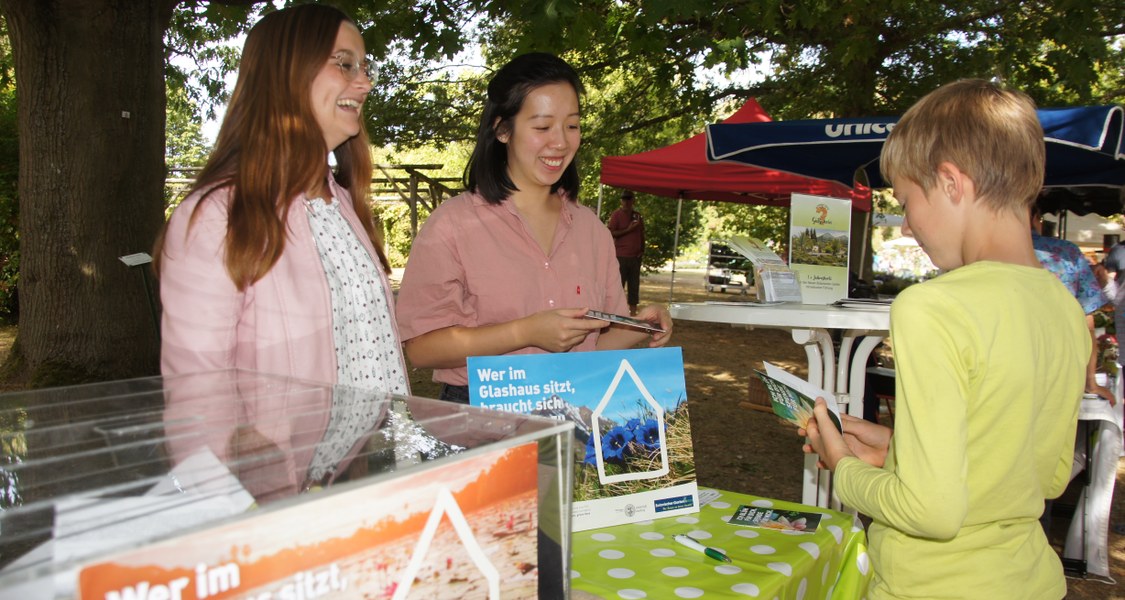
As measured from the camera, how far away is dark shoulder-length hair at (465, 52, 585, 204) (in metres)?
1.93

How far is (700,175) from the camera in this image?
9.22 metres

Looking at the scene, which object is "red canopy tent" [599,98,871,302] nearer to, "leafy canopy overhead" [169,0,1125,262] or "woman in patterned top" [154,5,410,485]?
"leafy canopy overhead" [169,0,1125,262]

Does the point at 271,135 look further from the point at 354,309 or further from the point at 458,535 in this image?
the point at 458,535

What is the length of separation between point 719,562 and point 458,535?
31.2 inches

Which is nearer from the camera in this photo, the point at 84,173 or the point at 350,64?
the point at 350,64

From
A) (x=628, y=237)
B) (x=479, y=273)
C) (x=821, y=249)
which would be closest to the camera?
(x=479, y=273)

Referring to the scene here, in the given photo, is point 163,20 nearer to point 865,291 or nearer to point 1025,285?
point 865,291

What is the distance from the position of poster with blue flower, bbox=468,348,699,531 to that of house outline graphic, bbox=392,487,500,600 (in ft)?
2.20

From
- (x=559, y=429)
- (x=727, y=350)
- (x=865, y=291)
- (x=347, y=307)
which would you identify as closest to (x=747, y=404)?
(x=865, y=291)

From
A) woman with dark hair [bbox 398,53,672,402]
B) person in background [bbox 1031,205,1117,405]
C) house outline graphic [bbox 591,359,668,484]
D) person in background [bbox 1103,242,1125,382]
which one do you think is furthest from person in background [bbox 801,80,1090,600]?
person in background [bbox 1103,242,1125,382]

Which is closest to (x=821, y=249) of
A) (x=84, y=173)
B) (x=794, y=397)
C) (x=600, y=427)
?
(x=794, y=397)

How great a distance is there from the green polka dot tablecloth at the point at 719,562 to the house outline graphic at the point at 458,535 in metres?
0.42

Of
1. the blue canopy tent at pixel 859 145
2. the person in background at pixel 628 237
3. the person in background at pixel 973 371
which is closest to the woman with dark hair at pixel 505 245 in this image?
the person in background at pixel 973 371

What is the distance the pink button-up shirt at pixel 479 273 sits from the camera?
1.90 m
